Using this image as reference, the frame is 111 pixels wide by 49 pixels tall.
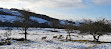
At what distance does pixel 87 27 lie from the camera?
2567 cm

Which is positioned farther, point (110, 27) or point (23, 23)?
point (110, 27)

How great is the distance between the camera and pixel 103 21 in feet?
81.1

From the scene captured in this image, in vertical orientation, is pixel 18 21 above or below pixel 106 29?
above

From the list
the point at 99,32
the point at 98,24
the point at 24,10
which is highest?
the point at 24,10

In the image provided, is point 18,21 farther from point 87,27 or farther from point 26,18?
point 87,27

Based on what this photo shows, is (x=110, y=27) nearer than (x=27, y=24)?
No

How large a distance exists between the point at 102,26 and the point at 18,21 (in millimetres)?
18561

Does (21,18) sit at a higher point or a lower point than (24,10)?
lower

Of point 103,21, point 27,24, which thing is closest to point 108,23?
point 103,21

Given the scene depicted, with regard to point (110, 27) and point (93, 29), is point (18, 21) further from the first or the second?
point (110, 27)

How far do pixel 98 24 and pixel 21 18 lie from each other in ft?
56.4

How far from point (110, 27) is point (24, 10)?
822 inches

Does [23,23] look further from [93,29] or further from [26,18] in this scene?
[93,29]

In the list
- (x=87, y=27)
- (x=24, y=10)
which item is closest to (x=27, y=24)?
(x=24, y=10)
